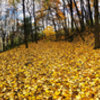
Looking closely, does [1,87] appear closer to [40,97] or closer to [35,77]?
[35,77]

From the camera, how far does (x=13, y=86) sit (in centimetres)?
465

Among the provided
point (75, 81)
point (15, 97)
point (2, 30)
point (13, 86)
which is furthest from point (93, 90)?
point (2, 30)

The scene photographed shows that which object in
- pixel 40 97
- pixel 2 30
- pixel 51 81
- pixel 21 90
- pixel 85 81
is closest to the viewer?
pixel 40 97

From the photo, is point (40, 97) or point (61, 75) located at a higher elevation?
point (61, 75)

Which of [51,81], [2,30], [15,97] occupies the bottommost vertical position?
[15,97]

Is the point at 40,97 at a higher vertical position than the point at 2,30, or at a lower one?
lower

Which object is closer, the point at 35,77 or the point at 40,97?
the point at 40,97

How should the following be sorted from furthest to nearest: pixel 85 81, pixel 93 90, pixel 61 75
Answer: pixel 61 75 → pixel 85 81 → pixel 93 90

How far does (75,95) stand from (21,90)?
88.6 inches

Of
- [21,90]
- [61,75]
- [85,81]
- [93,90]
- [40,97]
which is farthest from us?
[61,75]

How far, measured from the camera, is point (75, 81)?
4.16 meters

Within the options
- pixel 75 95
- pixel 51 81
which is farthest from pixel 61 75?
pixel 75 95

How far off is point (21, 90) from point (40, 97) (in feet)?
3.54

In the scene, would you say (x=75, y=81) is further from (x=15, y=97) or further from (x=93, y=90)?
(x=15, y=97)
